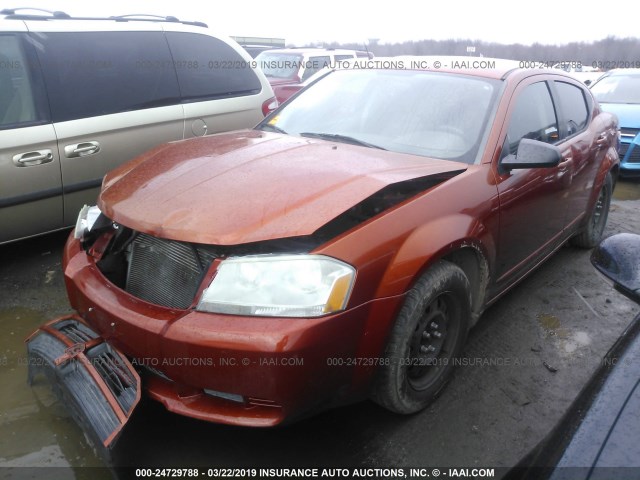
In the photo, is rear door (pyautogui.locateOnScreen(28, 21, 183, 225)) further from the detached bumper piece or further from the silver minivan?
the detached bumper piece

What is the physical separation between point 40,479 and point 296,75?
29.1 feet

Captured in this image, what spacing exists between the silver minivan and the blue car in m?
5.57

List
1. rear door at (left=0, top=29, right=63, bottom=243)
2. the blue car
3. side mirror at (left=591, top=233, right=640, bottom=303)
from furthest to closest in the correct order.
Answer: the blue car < rear door at (left=0, top=29, right=63, bottom=243) < side mirror at (left=591, top=233, right=640, bottom=303)

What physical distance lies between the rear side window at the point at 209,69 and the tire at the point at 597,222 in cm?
318

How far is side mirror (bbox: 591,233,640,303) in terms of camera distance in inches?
63.8

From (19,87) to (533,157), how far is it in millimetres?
3280

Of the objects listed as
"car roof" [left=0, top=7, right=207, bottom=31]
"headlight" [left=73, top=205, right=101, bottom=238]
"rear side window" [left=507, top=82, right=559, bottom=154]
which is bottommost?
"headlight" [left=73, top=205, right=101, bottom=238]

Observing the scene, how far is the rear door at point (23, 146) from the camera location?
127 inches

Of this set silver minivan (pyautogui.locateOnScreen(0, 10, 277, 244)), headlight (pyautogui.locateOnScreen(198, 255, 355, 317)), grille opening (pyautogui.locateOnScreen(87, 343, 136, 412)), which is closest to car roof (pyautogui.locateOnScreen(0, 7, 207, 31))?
silver minivan (pyautogui.locateOnScreen(0, 10, 277, 244))

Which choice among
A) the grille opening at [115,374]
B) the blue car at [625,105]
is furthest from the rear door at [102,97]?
the blue car at [625,105]

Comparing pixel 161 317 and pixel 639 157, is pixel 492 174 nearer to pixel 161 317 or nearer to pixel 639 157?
pixel 161 317

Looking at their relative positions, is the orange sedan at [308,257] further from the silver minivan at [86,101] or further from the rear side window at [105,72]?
the rear side window at [105,72]

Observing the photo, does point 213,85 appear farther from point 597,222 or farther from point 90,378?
point 597,222

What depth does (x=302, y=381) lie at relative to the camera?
1.72 meters
